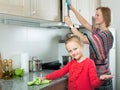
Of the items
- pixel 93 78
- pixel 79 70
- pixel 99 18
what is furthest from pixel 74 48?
pixel 99 18

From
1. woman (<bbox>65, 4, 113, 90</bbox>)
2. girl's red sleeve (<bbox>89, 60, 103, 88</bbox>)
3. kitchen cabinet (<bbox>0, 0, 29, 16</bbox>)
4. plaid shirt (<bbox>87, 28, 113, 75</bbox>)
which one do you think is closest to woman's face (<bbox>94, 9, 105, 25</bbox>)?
woman (<bbox>65, 4, 113, 90</bbox>)

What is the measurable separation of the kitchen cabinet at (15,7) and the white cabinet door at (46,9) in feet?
0.31

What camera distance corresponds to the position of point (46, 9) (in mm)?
2129

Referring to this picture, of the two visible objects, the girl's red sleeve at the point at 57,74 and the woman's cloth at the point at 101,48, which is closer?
the girl's red sleeve at the point at 57,74

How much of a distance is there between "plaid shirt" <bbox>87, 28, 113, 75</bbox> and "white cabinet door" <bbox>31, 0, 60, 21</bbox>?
1.44ft

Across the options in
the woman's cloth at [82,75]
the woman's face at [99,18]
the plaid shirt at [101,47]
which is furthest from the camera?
the woman's face at [99,18]

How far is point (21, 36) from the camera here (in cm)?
234

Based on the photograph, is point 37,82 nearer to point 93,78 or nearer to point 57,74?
point 57,74

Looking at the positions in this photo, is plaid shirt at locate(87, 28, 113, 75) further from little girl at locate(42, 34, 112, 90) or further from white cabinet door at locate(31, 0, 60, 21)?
white cabinet door at locate(31, 0, 60, 21)

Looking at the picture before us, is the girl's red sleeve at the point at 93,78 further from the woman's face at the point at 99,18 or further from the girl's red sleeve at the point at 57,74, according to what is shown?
the woman's face at the point at 99,18

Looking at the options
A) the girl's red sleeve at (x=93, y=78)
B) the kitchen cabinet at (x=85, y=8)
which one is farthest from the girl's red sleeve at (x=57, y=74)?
the kitchen cabinet at (x=85, y=8)

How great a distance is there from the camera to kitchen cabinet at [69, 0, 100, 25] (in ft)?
8.48

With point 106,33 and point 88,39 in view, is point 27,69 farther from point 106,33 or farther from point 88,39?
point 106,33

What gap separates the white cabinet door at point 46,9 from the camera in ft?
6.41
